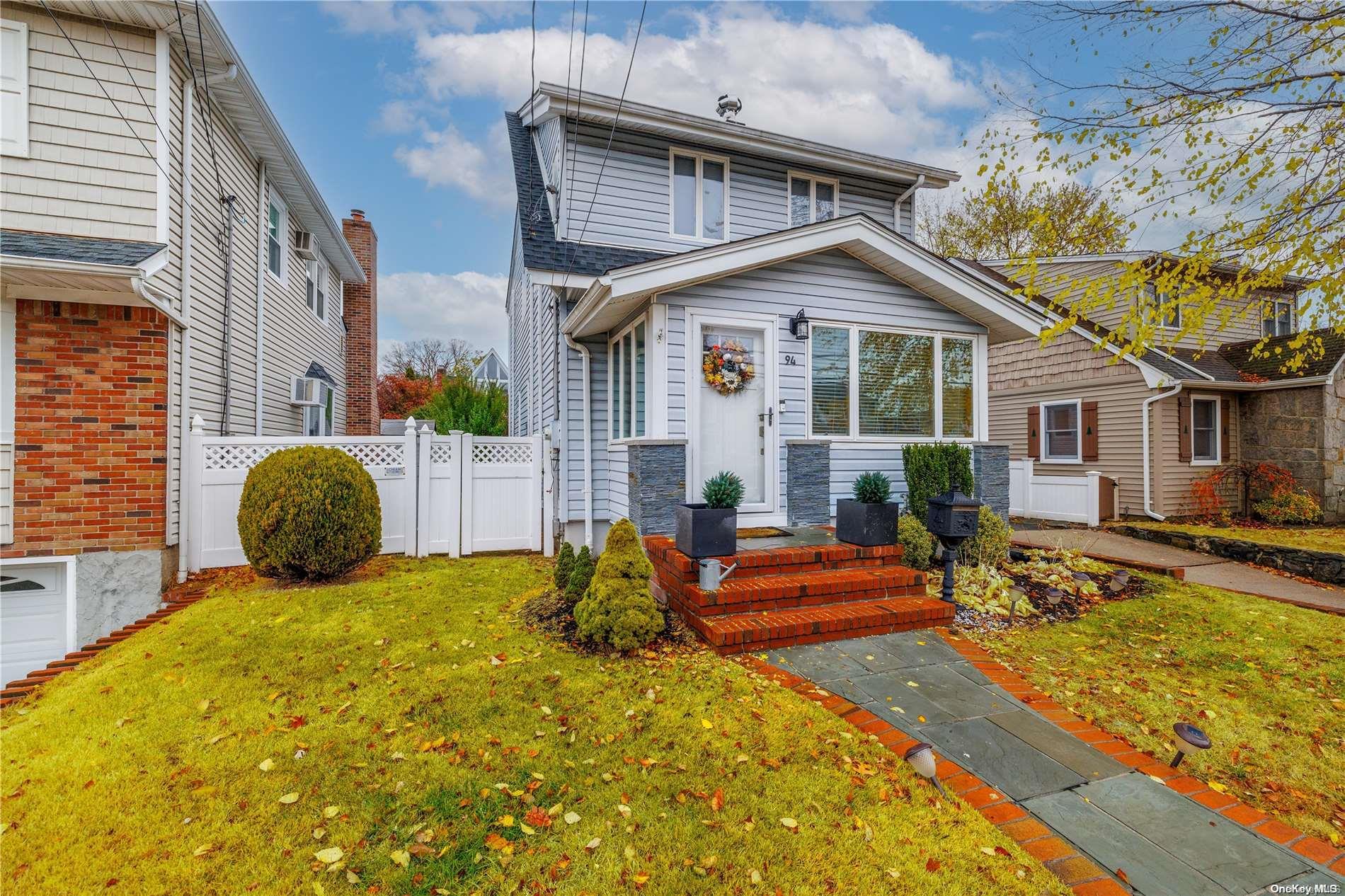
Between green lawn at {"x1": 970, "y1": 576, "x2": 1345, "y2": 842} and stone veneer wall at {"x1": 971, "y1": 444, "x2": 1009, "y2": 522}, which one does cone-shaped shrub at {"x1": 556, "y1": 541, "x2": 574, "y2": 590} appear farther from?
stone veneer wall at {"x1": 971, "y1": 444, "x2": 1009, "y2": 522}

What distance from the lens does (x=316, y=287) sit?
11953mm

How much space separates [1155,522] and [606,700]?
12330 mm

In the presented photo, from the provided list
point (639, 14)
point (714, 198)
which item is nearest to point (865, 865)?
point (639, 14)

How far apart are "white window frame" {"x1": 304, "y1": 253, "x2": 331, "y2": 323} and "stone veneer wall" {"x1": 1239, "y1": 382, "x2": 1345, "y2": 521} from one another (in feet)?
63.9

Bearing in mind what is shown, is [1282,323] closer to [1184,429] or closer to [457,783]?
[1184,429]

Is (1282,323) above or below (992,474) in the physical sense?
above

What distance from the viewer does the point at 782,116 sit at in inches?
451

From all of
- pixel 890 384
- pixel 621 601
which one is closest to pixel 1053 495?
pixel 890 384

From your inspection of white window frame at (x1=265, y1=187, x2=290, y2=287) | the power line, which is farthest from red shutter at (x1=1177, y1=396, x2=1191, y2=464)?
white window frame at (x1=265, y1=187, x2=290, y2=287)

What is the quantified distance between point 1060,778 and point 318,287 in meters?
14.2

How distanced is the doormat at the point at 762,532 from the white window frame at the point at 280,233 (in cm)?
861

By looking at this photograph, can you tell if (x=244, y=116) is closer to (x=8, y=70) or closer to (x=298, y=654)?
(x=8, y=70)

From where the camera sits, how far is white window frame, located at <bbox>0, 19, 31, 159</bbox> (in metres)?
5.46

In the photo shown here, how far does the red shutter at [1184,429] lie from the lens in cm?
1112
